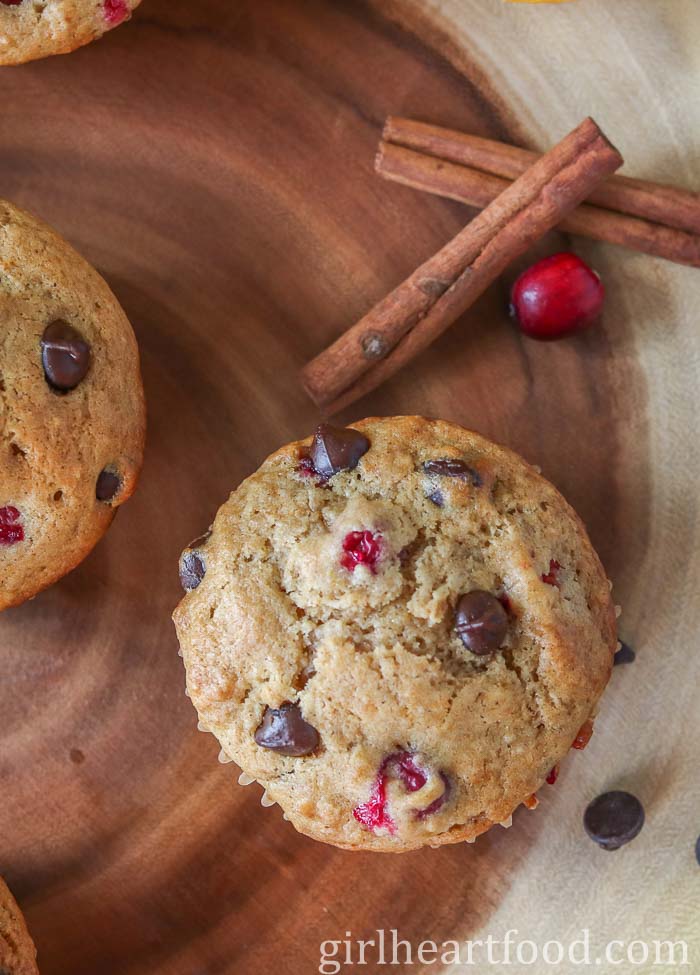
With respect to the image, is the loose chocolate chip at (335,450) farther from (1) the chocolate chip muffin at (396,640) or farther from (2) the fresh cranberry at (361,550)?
(2) the fresh cranberry at (361,550)

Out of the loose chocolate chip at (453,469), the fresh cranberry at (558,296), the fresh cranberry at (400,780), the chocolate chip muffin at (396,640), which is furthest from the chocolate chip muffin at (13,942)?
the fresh cranberry at (558,296)

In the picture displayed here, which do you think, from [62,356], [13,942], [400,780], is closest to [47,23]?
[62,356]

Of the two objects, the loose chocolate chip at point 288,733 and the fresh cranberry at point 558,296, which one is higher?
the fresh cranberry at point 558,296

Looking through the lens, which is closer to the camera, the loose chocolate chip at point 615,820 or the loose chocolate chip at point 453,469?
the loose chocolate chip at point 453,469

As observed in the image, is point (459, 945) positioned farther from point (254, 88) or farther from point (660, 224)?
point (254, 88)

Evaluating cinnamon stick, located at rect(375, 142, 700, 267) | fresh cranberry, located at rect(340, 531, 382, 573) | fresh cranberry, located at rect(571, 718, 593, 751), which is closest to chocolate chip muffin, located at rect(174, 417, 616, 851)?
fresh cranberry, located at rect(340, 531, 382, 573)

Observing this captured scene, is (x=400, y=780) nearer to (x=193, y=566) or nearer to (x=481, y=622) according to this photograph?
(x=481, y=622)

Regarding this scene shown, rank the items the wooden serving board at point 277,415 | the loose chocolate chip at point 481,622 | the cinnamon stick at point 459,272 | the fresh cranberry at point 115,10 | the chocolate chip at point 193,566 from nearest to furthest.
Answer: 1. the loose chocolate chip at point 481,622
2. the chocolate chip at point 193,566
3. the fresh cranberry at point 115,10
4. the cinnamon stick at point 459,272
5. the wooden serving board at point 277,415

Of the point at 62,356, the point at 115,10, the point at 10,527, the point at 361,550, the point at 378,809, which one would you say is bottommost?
the point at 10,527
